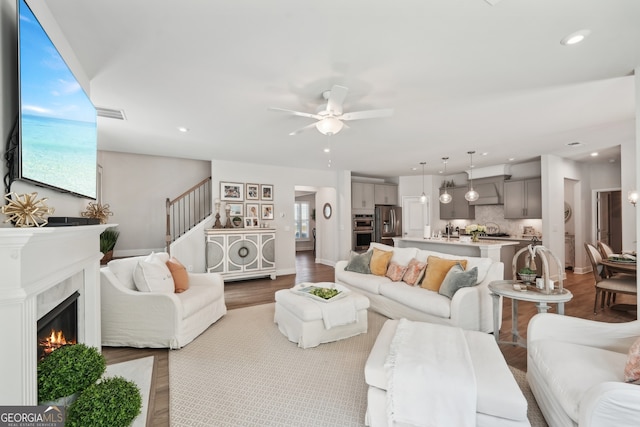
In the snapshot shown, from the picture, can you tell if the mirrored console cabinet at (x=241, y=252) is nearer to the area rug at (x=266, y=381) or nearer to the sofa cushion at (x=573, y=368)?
the area rug at (x=266, y=381)

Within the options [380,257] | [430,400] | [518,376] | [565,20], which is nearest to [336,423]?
[430,400]

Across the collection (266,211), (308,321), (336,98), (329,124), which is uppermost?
(336,98)

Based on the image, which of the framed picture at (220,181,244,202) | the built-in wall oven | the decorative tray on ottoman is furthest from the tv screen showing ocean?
the built-in wall oven

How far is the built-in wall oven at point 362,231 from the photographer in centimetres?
773

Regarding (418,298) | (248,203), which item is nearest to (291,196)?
(248,203)

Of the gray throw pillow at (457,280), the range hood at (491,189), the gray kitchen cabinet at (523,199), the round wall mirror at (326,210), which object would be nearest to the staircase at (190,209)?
Answer: the round wall mirror at (326,210)

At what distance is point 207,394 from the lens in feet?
7.11

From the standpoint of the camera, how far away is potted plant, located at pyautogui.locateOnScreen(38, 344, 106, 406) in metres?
1.37

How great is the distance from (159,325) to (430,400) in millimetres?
2590

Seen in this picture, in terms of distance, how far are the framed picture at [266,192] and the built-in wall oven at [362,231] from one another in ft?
7.96

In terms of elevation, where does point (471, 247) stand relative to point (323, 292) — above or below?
above

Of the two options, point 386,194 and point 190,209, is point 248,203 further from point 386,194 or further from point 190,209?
point 386,194

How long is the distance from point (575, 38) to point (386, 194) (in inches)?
250

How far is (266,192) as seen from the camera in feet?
21.7
